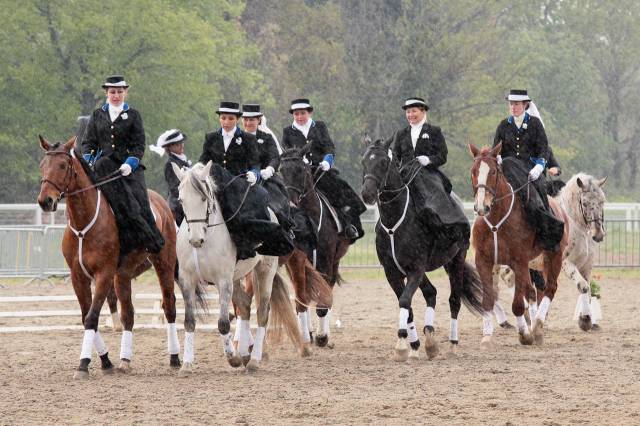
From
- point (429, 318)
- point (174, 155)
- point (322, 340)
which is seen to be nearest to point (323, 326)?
point (322, 340)

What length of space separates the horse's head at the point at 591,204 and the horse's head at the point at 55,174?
7.98m

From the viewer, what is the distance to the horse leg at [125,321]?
484 inches

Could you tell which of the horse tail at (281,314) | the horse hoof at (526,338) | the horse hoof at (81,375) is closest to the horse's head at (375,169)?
the horse tail at (281,314)

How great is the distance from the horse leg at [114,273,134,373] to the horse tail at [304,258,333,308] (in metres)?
2.44

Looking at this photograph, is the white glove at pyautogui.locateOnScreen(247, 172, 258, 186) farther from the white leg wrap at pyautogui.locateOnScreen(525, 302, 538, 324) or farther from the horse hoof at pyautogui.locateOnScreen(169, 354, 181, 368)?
the white leg wrap at pyautogui.locateOnScreen(525, 302, 538, 324)

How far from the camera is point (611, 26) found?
65250mm

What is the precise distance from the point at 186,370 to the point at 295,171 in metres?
3.13

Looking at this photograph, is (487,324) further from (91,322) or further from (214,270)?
(91,322)

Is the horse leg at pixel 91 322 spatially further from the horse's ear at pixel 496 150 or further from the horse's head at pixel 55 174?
the horse's ear at pixel 496 150

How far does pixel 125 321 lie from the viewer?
1251 cm

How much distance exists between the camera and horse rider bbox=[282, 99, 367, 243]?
1508 centimetres

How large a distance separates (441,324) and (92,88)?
21.3 meters

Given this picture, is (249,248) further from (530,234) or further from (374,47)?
(374,47)

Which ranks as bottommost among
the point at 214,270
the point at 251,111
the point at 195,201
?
the point at 214,270
